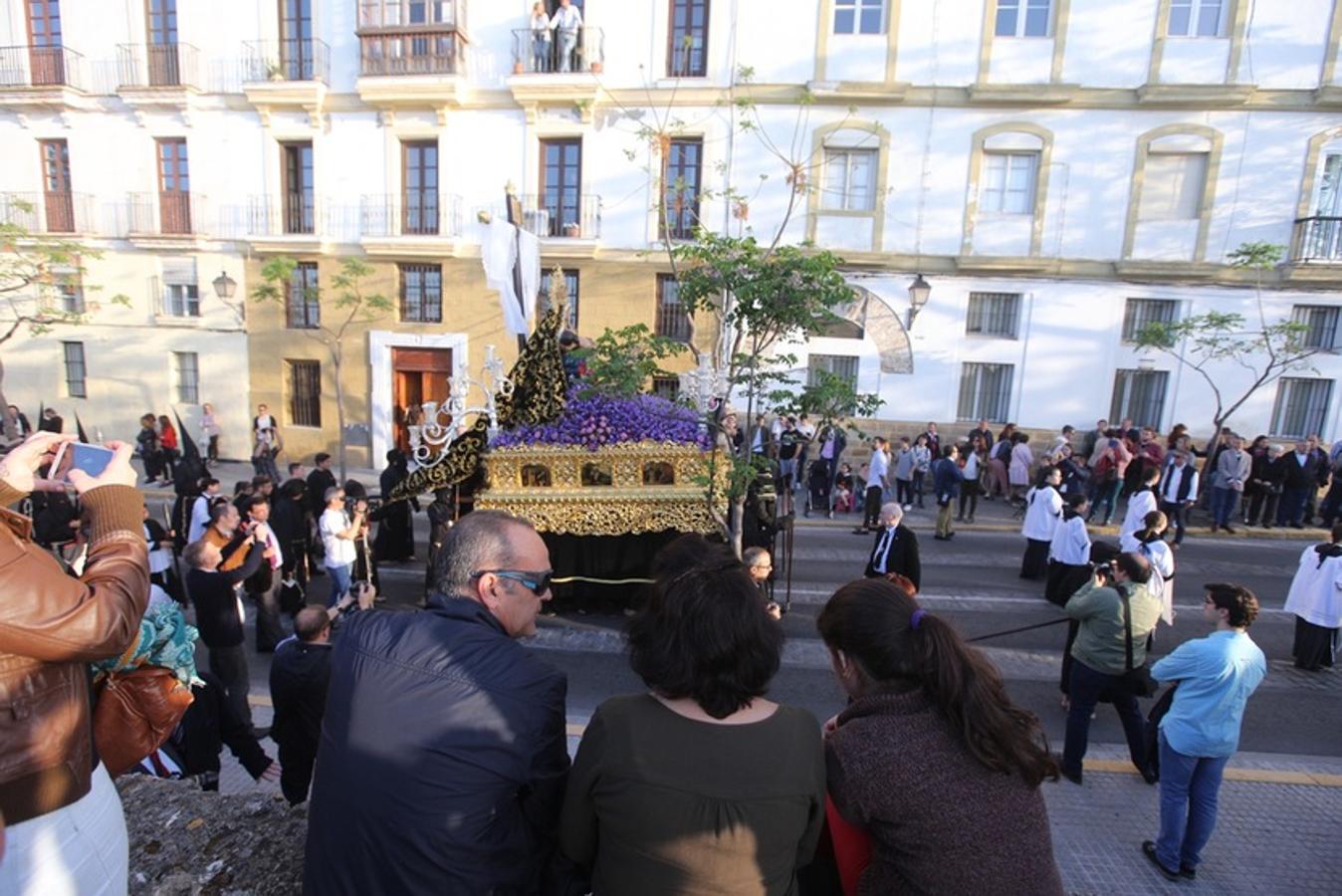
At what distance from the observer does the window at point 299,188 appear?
17375mm

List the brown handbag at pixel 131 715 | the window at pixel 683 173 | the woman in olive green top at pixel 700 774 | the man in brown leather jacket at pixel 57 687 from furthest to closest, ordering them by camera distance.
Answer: the window at pixel 683 173, the brown handbag at pixel 131 715, the woman in olive green top at pixel 700 774, the man in brown leather jacket at pixel 57 687

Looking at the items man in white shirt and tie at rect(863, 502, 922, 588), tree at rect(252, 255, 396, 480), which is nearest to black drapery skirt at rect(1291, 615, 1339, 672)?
man in white shirt and tie at rect(863, 502, 922, 588)

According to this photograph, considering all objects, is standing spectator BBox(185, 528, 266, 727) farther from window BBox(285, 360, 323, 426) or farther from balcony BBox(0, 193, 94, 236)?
balcony BBox(0, 193, 94, 236)

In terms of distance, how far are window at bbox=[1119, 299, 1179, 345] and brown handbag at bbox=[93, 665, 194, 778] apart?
18.7 meters

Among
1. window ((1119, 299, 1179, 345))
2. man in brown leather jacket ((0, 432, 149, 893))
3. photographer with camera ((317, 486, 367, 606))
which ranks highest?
window ((1119, 299, 1179, 345))

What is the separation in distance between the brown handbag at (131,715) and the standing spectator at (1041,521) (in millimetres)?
9582

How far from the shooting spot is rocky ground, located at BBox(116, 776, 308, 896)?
205 cm

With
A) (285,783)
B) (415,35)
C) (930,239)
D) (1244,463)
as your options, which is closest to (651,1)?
(415,35)

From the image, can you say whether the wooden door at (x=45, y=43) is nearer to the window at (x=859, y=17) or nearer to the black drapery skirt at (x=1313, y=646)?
the window at (x=859, y=17)

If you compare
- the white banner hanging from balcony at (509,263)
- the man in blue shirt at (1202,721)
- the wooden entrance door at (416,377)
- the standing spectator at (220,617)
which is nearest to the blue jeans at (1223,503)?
the man in blue shirt at (1202,721)

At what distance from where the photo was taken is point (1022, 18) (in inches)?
606

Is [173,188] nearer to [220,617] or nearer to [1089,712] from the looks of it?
[220,617]

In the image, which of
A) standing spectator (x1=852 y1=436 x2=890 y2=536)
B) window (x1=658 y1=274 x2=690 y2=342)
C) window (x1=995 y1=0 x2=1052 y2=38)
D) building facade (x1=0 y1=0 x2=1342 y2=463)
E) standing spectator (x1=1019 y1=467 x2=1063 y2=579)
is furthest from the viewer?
window (x1=658 y1=274 x2=690 y2=342)

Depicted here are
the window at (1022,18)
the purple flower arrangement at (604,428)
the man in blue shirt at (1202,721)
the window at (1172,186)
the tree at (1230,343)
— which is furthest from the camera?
the window at (1172,186)
